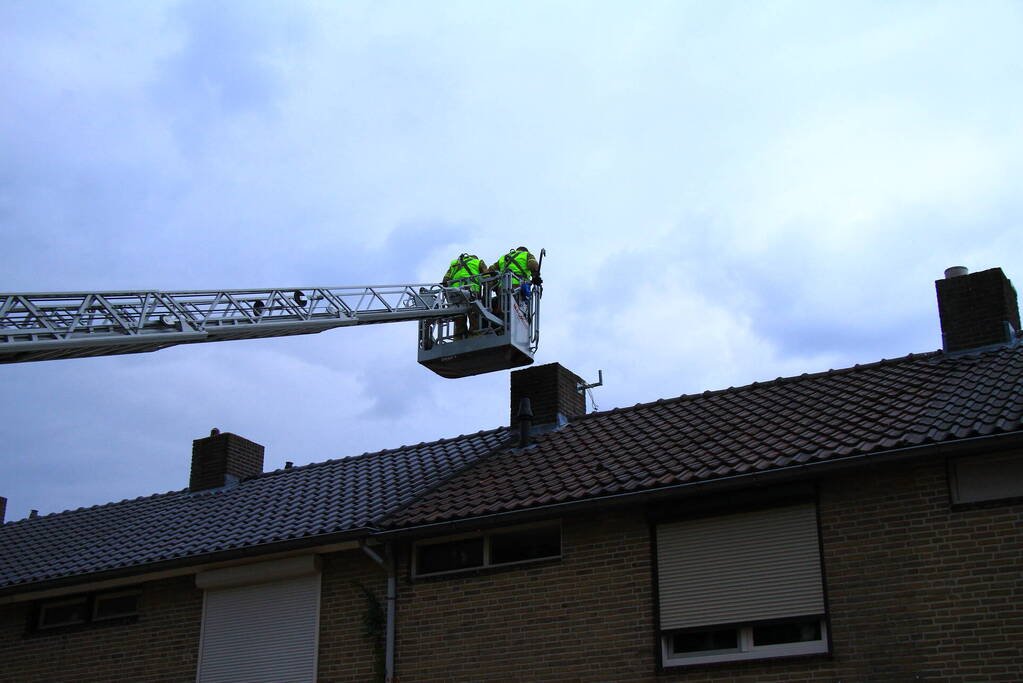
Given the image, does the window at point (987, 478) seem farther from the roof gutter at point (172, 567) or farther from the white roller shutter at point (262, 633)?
the white roller shutter at point (262, 633)

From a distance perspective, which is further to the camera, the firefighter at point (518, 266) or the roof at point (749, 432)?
the firefighter at point (518, 266)

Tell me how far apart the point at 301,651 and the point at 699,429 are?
5.94 m

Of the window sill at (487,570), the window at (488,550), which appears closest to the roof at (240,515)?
the window at (488,550)

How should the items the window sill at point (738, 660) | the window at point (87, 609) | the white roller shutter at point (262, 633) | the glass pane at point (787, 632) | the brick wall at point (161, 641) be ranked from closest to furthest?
the window sill at point (738, 660), the glass pane at point (787, 632), the brick wall at point (161, 641), the white roller shutter at point (262, 633), the window at point (87, 609)

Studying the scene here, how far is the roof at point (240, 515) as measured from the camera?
16984mm

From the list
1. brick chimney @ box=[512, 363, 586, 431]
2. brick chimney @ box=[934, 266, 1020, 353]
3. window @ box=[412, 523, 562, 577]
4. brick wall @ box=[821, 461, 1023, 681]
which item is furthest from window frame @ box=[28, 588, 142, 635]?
brick chimney @ box=[934, 266, 1020, 353]

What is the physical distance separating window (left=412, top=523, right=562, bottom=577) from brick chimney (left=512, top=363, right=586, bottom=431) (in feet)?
11.3

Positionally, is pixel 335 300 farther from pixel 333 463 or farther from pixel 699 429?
pixel 699 429

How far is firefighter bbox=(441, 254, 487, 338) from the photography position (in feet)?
67.3

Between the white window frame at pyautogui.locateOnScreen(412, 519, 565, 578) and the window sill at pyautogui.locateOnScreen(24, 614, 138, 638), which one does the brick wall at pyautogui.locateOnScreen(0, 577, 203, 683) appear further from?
the white window frame at pyautogui.locateOnScreen(412, 519, 565, 578)

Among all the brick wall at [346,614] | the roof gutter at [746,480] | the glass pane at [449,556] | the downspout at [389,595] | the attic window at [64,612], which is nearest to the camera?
the roof gutter at [746,480]

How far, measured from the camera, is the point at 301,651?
15.9 metres

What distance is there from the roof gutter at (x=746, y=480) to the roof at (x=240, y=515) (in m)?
1.50

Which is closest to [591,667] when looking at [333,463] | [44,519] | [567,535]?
[567,535]
